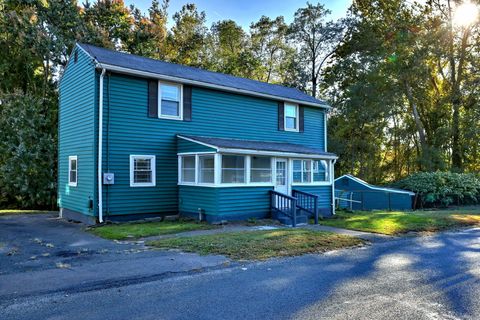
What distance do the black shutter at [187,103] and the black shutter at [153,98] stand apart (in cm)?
116

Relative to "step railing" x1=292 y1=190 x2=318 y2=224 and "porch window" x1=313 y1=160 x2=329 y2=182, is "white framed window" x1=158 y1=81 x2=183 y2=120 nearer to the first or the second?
"step railing" x1=292 y1=190 x2=318 y2=224

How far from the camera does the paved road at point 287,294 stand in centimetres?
455

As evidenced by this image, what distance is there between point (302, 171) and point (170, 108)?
5805 mm

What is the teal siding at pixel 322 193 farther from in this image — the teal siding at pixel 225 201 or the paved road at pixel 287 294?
the paved road at pixel 287 294

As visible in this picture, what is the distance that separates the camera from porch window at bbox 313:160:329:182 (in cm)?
1594

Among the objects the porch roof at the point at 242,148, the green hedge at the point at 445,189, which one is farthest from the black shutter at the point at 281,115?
the green hedge at the point at 445,189

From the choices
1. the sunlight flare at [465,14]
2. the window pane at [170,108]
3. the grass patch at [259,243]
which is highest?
the sunlight flare at [465,14]

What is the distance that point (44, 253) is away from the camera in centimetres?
813

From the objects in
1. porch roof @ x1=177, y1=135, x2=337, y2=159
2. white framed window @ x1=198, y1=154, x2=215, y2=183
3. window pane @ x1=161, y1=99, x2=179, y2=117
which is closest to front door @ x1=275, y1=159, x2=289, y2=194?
porch roof @ x1=177, y1=135, x2=337, y2=159

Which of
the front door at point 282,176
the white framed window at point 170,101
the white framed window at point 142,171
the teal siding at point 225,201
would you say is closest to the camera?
the teal siding at point 225,201

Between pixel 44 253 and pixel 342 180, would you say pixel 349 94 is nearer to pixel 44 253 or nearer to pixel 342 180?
pixel 342 180

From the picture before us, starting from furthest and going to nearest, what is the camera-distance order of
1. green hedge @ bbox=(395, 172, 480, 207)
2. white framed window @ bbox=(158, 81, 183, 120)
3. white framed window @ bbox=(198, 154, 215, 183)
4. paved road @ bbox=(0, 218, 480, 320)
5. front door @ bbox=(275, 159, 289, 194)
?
green hedge @ bbox=(395, 172, 480, 207) → front door @ bbox=(275, 159, 289, 194) → white framed window @ bbox=(158, 81, 183, 120) → white framed window @ bbox=(198, 154, 215, 183) → paved road @ bbox=(0, 218, 480, 320)

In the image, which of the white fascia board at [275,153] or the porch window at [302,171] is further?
the porch window at [302,171]

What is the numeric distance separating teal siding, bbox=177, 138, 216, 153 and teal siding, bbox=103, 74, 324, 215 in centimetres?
28
